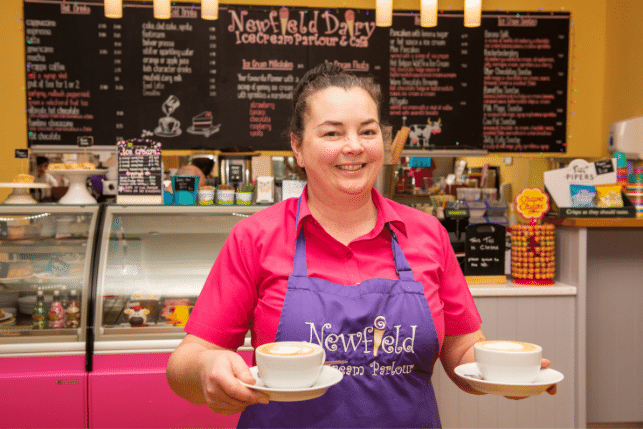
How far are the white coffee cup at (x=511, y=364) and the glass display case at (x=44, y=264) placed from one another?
1894 mm

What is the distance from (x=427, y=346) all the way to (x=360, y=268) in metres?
0.25

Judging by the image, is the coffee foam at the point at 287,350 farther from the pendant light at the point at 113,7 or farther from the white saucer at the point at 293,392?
the pendant light at the point at 113,7

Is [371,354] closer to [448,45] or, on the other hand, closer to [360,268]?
[360,268]

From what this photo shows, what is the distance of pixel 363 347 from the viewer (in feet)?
4.14

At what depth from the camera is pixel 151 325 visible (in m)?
2.48

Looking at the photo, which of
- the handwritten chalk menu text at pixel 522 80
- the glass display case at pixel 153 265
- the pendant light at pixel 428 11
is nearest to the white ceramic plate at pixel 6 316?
the glass display case at pixel 153 265

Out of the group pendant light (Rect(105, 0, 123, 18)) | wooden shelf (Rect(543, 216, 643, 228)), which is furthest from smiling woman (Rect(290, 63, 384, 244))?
pendant light (Rect(105, 0, 123, 18))

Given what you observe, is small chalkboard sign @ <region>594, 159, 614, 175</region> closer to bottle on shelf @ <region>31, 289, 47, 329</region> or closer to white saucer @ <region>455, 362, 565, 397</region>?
white saucer @ <region>455, 362, 565, 397</region>

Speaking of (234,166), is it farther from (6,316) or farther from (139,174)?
(6,316)

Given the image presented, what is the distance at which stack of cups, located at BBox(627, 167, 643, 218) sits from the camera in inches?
115

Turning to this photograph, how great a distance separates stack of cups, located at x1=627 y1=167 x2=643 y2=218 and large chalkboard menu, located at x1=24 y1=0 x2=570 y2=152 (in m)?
1.48

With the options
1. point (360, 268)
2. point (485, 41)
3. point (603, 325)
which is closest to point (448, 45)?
point (485, 41)

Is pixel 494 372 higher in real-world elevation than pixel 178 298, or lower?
higher

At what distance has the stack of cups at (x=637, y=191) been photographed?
9.57 feet
